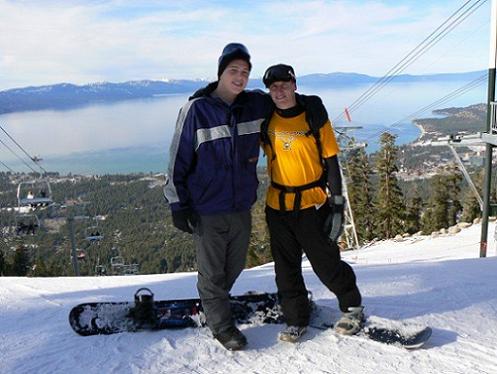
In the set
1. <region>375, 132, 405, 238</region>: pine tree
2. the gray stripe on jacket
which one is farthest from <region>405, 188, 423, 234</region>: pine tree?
the gray stripe on jacket

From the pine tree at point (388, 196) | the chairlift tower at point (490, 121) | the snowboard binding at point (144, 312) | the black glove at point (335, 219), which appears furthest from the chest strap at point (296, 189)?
the pine tree at point (388, 196)

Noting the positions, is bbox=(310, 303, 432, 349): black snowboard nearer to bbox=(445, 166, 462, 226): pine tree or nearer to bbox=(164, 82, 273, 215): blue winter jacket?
bbox=(164, 82, 273, 215): blue winter jacket

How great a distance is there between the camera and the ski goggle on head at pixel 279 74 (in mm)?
2742

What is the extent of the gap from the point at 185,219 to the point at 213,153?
43cm

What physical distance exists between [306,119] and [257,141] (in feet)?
1.07

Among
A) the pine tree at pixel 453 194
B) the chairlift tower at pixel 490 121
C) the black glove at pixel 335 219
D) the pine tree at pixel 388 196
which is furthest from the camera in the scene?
the pine tree at pixel 453 194

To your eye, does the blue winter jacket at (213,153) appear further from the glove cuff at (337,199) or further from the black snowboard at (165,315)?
the black snowboard at (165,315)

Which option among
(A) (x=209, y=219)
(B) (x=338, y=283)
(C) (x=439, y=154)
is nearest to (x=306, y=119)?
(A) (x=209, y=219)

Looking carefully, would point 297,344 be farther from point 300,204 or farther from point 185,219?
point 185,219

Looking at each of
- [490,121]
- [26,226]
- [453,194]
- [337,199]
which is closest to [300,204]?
[337,199]

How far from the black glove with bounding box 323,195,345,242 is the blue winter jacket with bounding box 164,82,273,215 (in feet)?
1.78

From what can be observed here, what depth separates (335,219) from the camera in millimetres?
2922

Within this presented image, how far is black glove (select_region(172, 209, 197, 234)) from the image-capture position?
2747 millimetres

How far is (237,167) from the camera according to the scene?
2775mm
